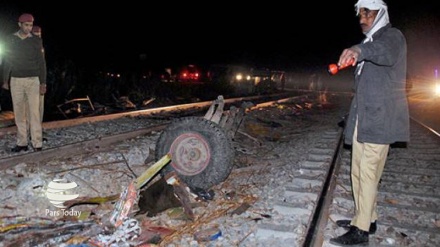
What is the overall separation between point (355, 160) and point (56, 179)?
357 centimetres

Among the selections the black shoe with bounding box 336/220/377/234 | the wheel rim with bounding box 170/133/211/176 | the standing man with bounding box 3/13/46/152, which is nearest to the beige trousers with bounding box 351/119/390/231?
the black shoe with bounding box 336/220/377/234

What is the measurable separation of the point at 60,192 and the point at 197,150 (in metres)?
1.86

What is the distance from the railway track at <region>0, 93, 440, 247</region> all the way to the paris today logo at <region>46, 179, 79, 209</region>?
0.39 metres

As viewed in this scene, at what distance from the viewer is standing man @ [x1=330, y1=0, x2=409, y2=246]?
3252 mm

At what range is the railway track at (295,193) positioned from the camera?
3.76 m

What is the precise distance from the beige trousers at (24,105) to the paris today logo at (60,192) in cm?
173

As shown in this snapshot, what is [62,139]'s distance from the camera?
7.27 m

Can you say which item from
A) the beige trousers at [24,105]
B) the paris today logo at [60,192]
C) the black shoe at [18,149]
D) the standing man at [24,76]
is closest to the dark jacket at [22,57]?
the standing man at [24,76]

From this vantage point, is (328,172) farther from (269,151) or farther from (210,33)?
(210,33)

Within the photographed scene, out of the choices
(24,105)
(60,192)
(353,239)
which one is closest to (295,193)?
(353,239)

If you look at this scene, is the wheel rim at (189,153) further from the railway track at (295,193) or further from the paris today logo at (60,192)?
the paris today logo at (60,192)

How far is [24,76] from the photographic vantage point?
592 cm

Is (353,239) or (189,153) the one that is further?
(189,153)

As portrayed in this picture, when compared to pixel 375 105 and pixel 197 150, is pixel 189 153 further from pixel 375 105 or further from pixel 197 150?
pixel 375 105
